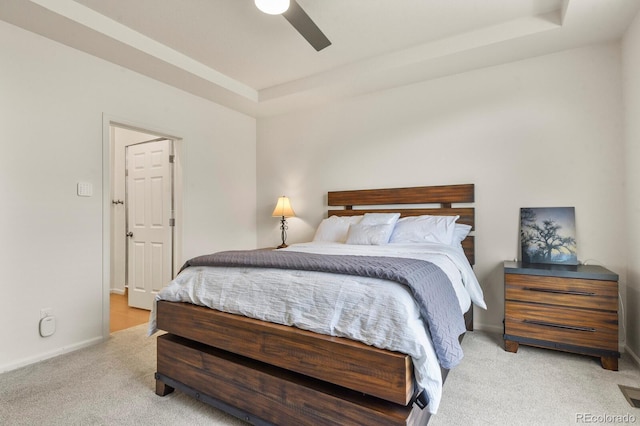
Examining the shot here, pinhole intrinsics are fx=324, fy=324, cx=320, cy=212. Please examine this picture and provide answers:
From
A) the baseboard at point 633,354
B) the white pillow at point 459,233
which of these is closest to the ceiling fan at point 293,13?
the white pillow at point 459,233

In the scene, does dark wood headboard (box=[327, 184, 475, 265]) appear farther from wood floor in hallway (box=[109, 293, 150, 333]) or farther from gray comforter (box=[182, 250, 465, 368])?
wood floor in hallway (box=[109, 293, 150, 333])

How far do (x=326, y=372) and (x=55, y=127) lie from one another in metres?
2.76

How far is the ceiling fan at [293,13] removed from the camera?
1.90 meters

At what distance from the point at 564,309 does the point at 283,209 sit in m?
2.88

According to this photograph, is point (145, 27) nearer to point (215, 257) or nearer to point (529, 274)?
point (215, 257)

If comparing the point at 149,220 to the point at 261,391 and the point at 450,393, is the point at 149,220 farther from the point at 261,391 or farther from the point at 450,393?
the point at 450,393

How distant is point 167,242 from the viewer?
3.64 m

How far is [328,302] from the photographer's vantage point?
1446mm

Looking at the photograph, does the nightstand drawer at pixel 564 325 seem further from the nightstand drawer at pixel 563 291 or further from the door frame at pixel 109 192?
the door frame at pixel 109 192

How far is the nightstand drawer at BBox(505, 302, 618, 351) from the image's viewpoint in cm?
221

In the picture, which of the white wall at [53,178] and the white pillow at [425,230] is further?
the white pillow at [425,230]

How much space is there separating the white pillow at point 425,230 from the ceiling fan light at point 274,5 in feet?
6.56

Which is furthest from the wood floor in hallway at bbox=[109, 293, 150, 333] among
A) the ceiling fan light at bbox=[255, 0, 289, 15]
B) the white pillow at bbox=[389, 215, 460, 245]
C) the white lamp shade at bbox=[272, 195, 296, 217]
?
the ceiling fan light at bbox=[255, 0, 289, 15]

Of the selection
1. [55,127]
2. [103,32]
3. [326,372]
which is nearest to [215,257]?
[326,372]
